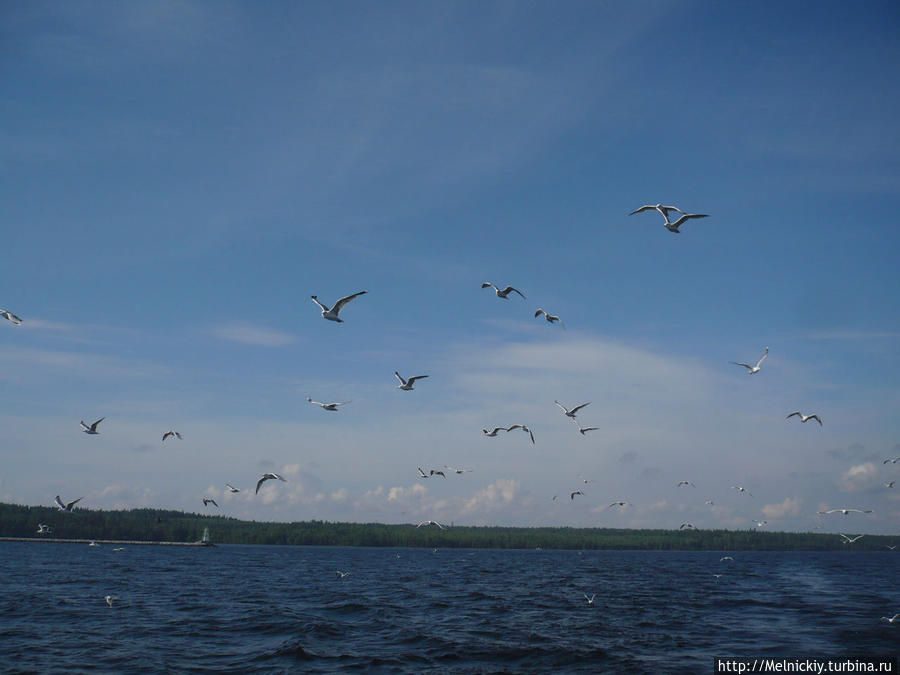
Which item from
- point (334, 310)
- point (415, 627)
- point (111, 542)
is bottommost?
point (111, 542)

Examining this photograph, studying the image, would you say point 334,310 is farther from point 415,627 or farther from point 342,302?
point 415,627

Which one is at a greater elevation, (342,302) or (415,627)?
(342,302)

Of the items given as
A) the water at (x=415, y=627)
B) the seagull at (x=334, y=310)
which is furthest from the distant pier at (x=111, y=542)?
the seagull at (x=334, y=310)

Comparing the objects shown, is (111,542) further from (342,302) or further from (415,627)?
(342,302)

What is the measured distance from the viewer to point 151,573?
264ft

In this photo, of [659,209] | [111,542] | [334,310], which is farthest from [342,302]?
[111,542]

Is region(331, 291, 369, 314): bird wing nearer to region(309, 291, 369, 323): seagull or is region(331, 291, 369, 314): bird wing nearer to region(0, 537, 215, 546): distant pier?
region(309, 291, 369, 323): seagull

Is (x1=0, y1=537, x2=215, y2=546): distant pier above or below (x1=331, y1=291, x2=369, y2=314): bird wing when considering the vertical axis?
below

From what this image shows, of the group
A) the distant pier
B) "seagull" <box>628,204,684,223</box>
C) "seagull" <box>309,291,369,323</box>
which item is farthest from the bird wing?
the distant pier

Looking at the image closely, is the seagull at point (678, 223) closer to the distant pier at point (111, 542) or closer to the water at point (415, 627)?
the water at point (415, 627)

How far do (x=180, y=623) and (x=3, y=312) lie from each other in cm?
2056

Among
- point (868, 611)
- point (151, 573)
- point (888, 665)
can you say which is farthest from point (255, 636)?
point (151, 573)

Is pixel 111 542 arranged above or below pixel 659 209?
below

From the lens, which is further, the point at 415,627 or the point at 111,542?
the point at 111,542
